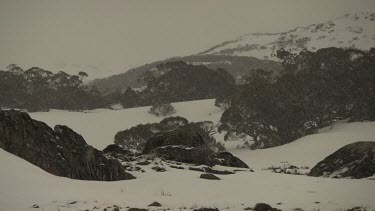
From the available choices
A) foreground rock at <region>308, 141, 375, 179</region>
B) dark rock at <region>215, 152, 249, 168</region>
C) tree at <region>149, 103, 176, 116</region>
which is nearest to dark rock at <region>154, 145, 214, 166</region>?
dark rock at <region>215, 152, 249, 168</region>

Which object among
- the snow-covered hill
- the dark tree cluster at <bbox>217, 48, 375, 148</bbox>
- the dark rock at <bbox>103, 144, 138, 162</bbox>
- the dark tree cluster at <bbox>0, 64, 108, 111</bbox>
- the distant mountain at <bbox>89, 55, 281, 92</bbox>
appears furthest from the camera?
the distant mountain at <bbox>89, 55, 281, 92</bbox>

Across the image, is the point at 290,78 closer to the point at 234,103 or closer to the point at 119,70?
the point at 234,103

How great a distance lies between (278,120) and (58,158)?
30273 millimetres

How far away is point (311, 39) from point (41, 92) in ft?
233

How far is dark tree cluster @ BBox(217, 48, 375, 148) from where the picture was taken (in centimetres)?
3919

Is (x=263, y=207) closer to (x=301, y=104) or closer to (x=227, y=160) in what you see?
(x=227, y=160)

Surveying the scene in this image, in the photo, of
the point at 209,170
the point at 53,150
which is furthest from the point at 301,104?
the point at 53,150

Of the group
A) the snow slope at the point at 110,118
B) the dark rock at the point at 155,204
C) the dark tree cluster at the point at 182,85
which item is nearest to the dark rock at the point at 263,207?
the dark rock at the point at 155,204

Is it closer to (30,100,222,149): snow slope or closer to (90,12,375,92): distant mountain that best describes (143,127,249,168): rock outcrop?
(30,100,222,149): snow slope

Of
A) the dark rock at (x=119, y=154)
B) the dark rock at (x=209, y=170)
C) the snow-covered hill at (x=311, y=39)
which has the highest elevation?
the snow-covered hill at (x=311, y=39)

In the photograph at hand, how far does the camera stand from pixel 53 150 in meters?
11.7

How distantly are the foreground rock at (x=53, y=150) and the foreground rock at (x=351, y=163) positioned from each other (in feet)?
22.2

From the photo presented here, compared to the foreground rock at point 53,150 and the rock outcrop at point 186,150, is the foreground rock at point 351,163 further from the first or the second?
the foreground rock at point 53,150

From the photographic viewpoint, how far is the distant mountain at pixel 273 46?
95625 millimetres
